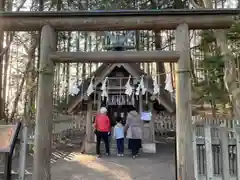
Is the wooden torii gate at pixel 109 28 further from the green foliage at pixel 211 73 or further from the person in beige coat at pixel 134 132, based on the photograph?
the person in beige coat at pixel 134 132

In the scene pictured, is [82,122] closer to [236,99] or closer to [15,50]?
[15,50]

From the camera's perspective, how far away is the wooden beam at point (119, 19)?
534cm

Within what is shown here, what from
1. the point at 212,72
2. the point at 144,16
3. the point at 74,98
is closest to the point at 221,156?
the point at 144,16

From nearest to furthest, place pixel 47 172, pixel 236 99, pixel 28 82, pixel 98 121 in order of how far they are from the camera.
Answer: pixel 47 172
pixel 236 99
pixel 98 121
pixel 28 82

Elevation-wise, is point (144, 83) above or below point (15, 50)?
below

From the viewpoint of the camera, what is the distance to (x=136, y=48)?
1819 cm

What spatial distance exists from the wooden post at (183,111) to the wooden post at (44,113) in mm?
2700

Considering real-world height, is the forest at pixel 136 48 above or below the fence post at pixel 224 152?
above

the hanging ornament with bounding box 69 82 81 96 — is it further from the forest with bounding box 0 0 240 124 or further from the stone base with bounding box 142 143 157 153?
the stone base with bounding box 142 143 157 153

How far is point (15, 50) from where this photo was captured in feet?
64.5

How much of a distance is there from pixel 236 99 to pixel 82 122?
39.2ft

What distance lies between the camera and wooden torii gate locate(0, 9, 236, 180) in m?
5.18

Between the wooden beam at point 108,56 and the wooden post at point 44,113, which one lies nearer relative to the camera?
the wooden post at point 44,113

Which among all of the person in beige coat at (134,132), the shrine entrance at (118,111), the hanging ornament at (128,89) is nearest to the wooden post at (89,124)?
the shrine entrance at (118,111)
